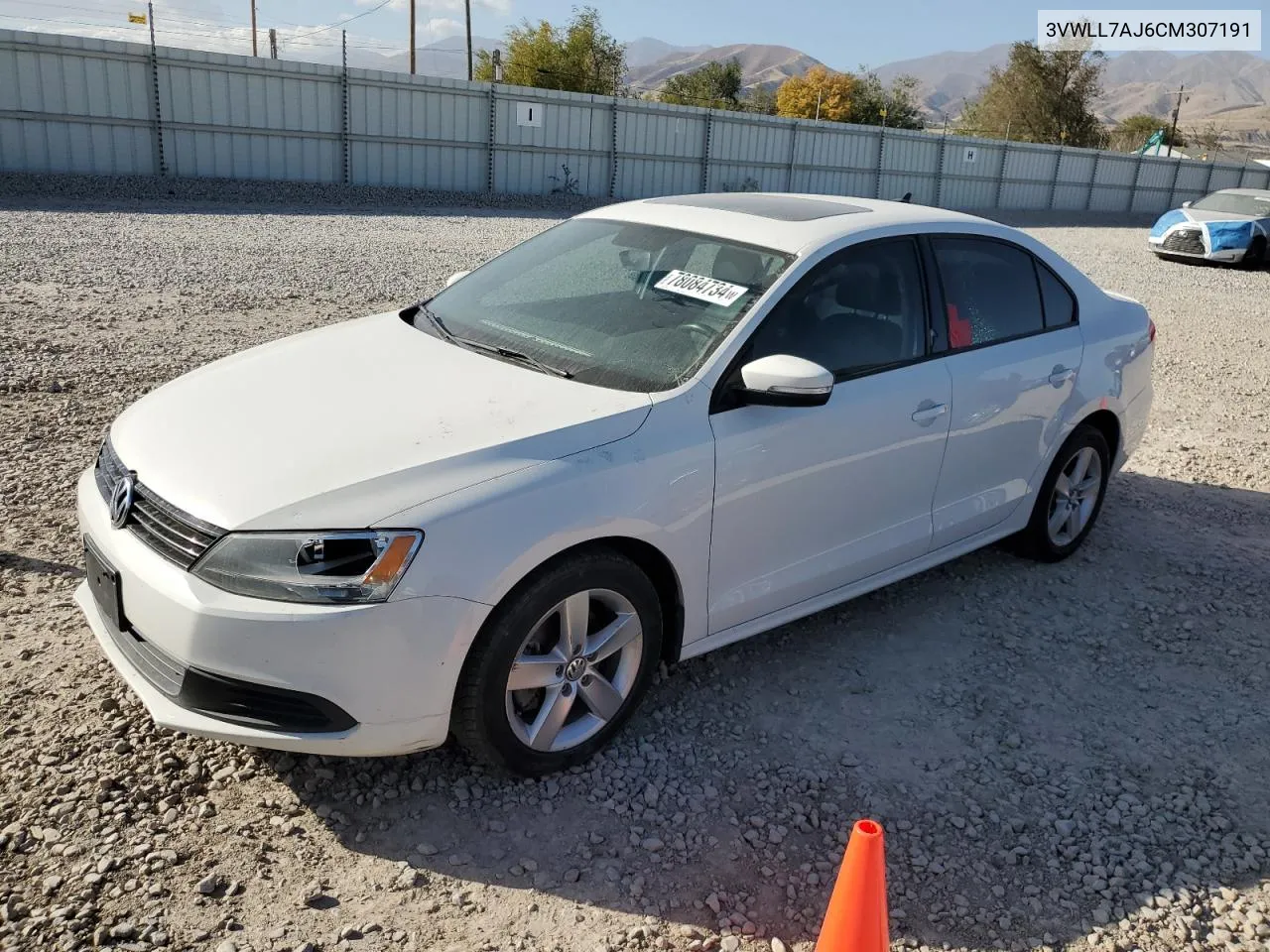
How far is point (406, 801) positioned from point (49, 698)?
1299 millimetres

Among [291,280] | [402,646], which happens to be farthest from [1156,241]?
[402,646]

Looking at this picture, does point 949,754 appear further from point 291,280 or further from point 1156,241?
point 1156,241

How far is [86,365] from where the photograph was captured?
735 cm

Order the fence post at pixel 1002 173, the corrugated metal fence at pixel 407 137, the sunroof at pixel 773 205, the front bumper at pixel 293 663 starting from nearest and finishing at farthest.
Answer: the front bumper at pixel 293 663 → the sunroof at pixel 773 205 → the corrugated metal fence at pixel 407 137 → the fence post at pixel 1002 173

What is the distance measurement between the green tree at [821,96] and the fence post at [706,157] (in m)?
42.5

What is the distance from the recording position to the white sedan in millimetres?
2824

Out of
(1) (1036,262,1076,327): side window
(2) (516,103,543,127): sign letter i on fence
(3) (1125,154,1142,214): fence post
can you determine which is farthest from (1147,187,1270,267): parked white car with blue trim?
(3) (1125,154,1142,214): fence post

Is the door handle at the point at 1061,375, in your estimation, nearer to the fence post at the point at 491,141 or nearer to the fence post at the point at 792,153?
the fence post at the point at 491,141

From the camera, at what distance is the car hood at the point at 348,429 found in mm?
2896

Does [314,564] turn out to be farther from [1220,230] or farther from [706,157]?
[706,157]

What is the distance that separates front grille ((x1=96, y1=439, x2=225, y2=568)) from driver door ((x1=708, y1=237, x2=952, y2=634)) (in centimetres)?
153

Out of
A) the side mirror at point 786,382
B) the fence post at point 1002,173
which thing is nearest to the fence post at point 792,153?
the fence post at point 1002,173

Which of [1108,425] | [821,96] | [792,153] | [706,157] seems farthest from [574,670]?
[821,96]

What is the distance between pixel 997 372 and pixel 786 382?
1.52 m
